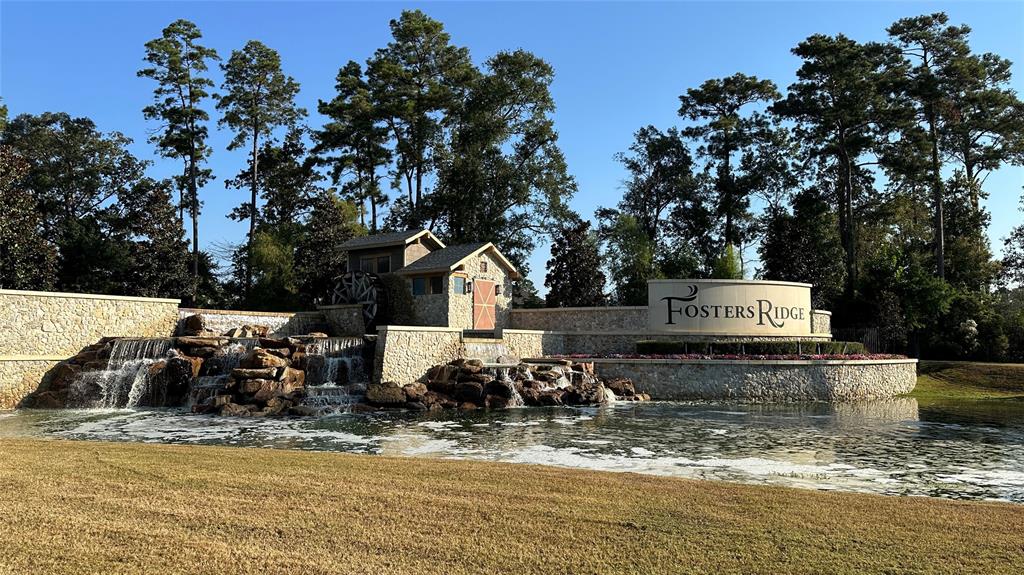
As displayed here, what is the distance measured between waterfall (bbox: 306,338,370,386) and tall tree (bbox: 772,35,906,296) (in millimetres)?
26653

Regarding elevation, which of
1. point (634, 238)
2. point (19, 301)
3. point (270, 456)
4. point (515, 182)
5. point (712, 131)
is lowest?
point (270, 456)

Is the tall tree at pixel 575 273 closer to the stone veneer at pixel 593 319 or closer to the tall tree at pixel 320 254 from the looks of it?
the stone veneer at pixel 593 319

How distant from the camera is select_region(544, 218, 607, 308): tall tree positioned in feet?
126

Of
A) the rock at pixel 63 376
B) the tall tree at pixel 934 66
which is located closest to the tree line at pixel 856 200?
the tall tree at pixel 934 66

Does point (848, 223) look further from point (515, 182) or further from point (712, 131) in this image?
point (515, 182)

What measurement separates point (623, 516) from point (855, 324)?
107ft

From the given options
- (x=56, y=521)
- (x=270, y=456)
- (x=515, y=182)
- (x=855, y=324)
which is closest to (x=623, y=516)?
(x=56, y=521)

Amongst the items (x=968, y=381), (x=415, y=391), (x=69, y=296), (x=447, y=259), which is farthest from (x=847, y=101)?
(x=69, y=296)

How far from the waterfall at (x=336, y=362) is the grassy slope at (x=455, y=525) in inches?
542

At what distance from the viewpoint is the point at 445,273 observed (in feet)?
100

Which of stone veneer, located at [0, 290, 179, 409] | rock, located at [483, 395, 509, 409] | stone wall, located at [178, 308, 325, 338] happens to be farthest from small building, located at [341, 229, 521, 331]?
stone veneer, located at [0, 290, 179, 409]

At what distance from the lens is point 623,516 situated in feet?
20.6

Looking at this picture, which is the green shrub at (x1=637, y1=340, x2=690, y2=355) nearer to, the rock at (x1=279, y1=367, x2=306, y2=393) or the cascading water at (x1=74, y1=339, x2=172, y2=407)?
the rock at (x1=279, y1=367, x2=306, y2=393)

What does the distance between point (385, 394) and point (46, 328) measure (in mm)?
11368
